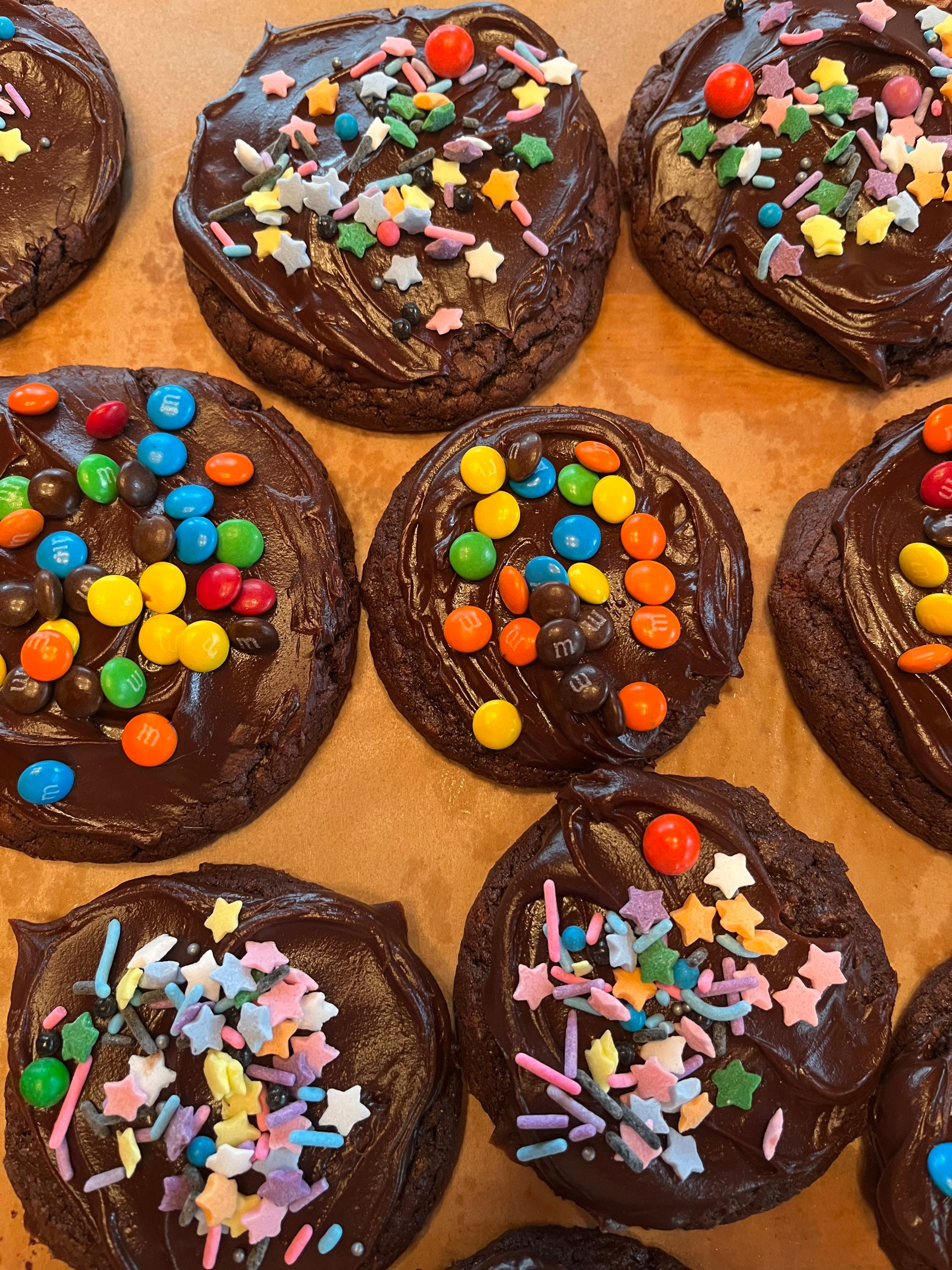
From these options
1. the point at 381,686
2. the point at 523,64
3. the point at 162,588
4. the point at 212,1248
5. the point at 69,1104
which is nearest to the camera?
the point at 212,1248

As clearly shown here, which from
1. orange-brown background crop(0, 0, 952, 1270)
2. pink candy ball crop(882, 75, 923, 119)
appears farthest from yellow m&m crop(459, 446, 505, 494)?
pink candy ball crop(882, 75, 923, 119)

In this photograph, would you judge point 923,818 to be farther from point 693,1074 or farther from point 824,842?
point 693,1074

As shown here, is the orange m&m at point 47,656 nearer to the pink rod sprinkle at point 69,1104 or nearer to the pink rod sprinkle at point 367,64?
the pink rod sprinkle at point 69,1104

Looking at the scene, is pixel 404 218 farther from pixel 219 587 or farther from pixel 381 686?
pixel 381 686

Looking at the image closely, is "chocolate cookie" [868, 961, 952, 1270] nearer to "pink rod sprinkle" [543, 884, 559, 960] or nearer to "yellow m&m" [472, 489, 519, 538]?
"pink rod sprinkle" [543, 884, 559, 960]

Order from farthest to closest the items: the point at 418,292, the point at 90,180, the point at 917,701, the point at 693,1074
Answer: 1. the point at 90,180
2. the point at 418,292
3. the point at 917,701
4. the point at 693,1074

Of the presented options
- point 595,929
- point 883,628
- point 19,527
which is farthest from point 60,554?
point 883,628

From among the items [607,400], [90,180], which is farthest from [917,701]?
[90,180]

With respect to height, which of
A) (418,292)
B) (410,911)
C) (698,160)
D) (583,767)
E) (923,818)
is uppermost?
(698,160)
